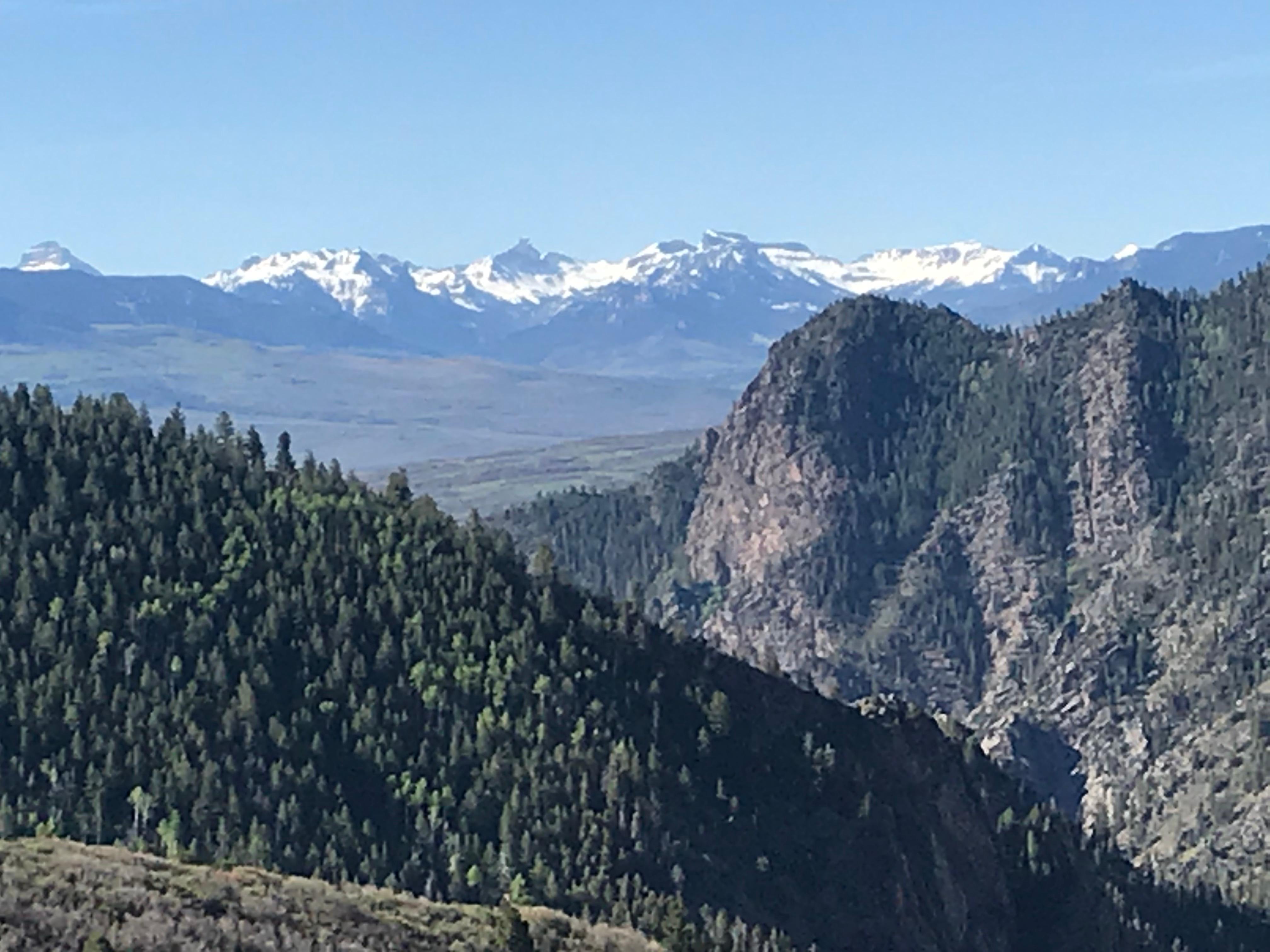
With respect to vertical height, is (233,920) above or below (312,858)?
above

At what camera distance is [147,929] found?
116 metres

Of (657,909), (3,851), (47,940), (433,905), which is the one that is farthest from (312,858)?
(47,940)

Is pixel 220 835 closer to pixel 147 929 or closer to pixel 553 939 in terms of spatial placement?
pixel 553 939

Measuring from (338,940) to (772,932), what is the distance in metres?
74.4

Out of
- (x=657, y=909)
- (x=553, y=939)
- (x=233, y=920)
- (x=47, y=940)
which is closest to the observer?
(x=47, y=940)

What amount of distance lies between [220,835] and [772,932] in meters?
45.1

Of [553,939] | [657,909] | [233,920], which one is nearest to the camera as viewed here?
[233,920]

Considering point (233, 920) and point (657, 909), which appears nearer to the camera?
point (233, 920)

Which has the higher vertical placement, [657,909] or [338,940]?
[338,940]

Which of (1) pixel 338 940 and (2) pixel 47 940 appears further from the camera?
(1) pixel 338 940

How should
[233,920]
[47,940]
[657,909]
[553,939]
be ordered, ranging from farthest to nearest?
[657,909] < [553,939] < [233,920] < [47,940]

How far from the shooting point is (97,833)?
636ft

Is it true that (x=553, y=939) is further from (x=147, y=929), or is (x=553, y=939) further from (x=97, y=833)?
(x=97, y=833)

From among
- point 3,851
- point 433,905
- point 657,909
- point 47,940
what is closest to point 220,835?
point 657,909
